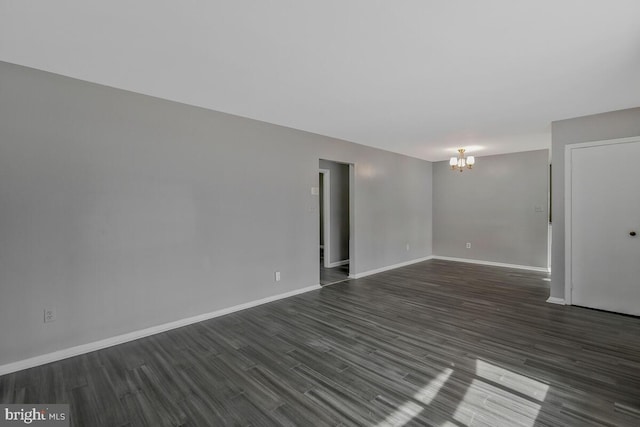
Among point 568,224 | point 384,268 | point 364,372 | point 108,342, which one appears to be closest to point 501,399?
point 364,372

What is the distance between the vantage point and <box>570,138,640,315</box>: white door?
3.61 meters

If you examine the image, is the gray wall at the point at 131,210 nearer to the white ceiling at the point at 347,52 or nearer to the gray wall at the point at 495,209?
the white ceiling at the point at 347,52

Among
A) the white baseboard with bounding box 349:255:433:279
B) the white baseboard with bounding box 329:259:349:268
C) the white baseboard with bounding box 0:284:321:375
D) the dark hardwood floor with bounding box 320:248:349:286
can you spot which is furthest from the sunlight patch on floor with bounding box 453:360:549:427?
the white baseboard with bounding box 329:259:349:268

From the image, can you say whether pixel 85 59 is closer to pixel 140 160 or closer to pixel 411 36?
pixel 140 160

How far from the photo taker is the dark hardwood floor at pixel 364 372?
1.92 m

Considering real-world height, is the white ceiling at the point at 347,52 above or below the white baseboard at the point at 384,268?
above

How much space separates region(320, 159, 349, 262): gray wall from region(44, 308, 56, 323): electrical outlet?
4740 millimetres

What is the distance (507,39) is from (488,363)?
258 centimetres

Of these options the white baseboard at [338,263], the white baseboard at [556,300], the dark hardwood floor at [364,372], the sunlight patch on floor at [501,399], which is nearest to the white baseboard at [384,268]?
the white baseboard at [338,263]

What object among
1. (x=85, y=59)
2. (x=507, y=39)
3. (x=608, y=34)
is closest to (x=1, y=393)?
(x=85, y=59)

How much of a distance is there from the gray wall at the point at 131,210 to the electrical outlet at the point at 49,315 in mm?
42

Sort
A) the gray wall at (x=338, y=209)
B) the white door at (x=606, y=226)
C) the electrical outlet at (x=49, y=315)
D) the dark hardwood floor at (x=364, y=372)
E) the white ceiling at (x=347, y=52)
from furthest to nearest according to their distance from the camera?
the gray wall at (x=338, y=209)
the white door at (x=606, y=226)
the electrical outlet at (x=49, y=315)
the dark hardwood floor at (x=364, y=372)
the white ceiling at (x=347, y=52)

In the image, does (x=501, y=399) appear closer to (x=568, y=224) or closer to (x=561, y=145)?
(x=568, y=224)

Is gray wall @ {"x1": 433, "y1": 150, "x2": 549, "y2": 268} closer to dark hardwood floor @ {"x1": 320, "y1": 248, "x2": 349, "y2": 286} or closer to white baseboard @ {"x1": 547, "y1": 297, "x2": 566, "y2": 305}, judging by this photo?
white baseboard @ {"x1": 547, "y1": 297, "x2": 566, "y2": 305}
